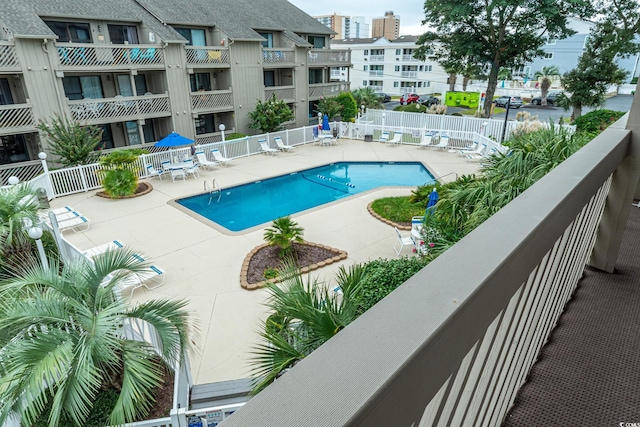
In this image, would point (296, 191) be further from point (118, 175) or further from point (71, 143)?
point (71, 143)

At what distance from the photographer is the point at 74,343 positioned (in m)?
3.84

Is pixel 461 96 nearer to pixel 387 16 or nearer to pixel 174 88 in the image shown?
pixel 174 88

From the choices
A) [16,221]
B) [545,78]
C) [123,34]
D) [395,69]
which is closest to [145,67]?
[123,34]

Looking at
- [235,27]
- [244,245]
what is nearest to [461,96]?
[235,27]

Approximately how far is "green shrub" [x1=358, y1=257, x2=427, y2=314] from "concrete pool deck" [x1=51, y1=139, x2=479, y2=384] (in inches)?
86.5

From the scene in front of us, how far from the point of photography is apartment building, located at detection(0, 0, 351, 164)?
1524cm

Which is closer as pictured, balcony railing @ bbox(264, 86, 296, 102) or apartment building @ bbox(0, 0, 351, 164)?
apartment building @ bbox(0, 0, 351, 164)

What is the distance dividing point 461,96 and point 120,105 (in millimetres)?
34990

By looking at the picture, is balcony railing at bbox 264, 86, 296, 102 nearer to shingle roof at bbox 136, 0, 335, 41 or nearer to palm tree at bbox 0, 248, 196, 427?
shingle roof at bbox 136, 0, 335, 41

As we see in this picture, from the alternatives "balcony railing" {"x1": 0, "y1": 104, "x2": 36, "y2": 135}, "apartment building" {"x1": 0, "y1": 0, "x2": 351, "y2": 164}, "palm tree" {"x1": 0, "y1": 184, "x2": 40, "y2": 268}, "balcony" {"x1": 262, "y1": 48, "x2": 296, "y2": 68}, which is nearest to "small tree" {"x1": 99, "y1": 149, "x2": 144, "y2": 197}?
"balcony railing" {"x1": 0, "y1": 104, "x2": 36, "y2": 135}

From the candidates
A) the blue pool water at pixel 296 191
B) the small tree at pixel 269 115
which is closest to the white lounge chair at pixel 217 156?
the blue pool water at pixel 296 191

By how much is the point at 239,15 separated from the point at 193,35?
361 centimetres

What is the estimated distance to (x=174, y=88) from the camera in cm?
1927

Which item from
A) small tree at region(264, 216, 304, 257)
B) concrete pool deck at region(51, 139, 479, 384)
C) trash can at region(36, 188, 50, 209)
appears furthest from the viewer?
trash can at region(36, 188, 50, 209)
